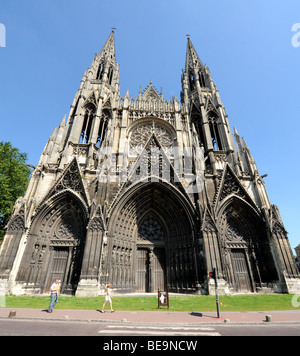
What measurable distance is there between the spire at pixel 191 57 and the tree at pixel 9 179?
1085 inches

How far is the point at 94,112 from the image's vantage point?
22.4 m

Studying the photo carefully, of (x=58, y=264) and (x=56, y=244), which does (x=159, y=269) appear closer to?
(x=58, y=264)

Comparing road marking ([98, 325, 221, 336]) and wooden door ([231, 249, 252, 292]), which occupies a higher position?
wooden door ([231, 249, 252, 292])

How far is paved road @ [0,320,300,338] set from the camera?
4.55 m

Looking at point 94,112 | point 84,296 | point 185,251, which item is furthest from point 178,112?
point 84,296

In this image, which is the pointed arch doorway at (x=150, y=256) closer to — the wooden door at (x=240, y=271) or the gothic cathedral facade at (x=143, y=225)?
the gothic cathedral facade at (x=143, y=225)

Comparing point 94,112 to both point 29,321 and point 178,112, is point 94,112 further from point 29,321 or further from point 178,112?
point 29,321

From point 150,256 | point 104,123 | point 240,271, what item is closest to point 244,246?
point 240,271

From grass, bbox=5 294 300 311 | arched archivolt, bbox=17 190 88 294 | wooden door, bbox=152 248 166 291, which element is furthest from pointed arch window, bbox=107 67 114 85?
grass, bbox=5 294 300 311

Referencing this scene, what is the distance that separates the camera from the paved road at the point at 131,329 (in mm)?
4547

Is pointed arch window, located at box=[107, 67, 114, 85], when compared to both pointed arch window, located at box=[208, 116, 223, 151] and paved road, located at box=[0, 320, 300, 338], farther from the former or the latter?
paved road, located at box=[0, 320, 300, 338]

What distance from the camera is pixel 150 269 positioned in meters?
15.3

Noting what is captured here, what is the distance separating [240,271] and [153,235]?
7.46 meters

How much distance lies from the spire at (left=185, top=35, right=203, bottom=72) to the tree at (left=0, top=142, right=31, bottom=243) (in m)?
27.6
